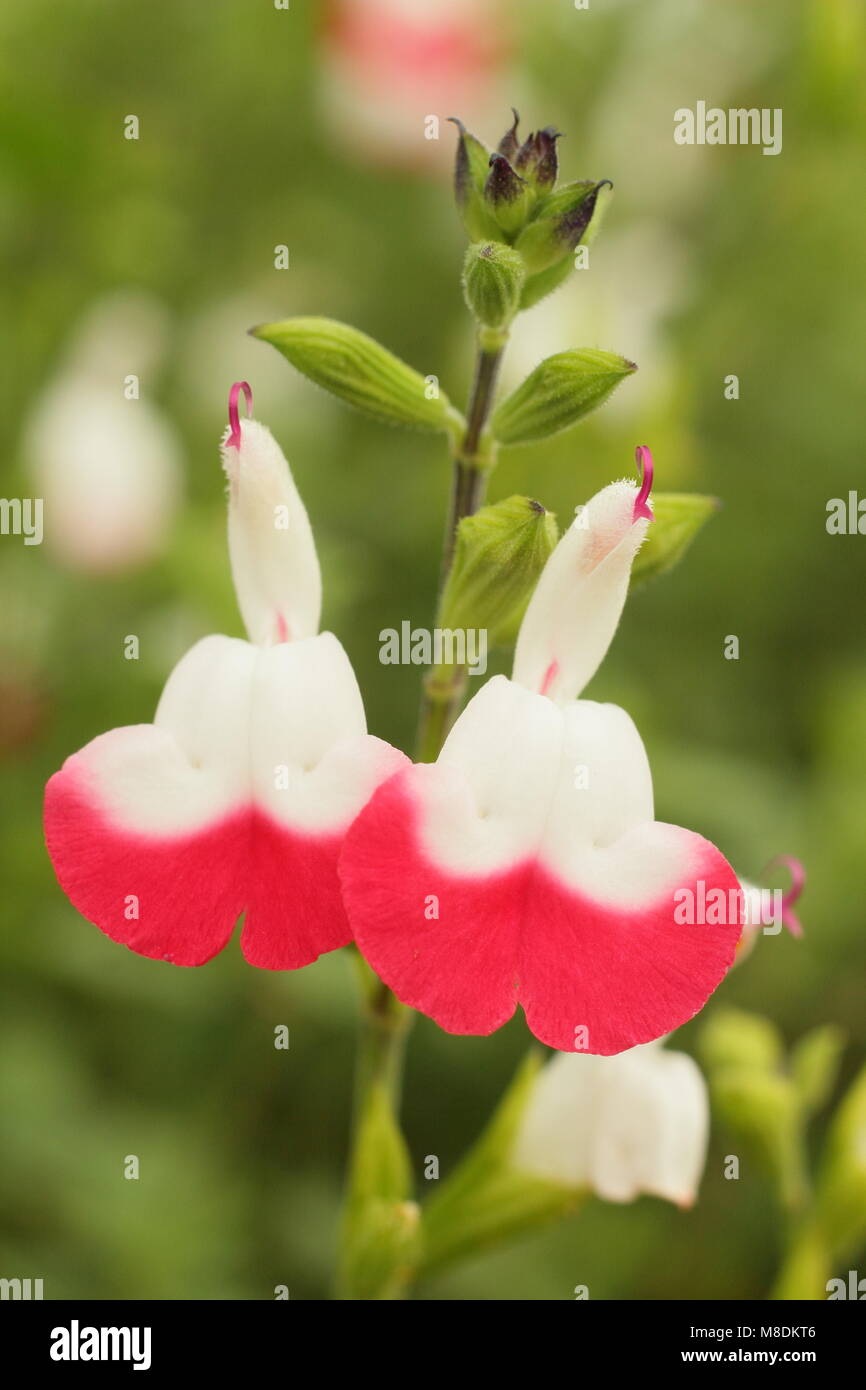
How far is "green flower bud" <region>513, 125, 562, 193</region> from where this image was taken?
773 mm

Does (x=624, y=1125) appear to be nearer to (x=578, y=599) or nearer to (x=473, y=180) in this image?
(x=578, y=599)

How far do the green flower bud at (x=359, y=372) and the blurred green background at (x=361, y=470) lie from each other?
0.60 metres

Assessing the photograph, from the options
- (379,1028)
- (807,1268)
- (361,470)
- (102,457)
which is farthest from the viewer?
(361,470)

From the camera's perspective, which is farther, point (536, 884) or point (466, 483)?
point (466, 483)

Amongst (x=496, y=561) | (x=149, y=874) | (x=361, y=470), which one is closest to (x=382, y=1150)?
(x=149, y=874)

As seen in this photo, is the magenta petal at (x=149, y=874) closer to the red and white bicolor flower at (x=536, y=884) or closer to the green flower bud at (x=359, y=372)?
the red and white bicolor flower at (x=536, y=884)

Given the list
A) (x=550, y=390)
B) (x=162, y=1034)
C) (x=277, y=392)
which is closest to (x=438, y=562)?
(x=277, y=392)

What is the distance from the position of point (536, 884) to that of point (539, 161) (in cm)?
38

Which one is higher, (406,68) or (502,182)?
(406,68)

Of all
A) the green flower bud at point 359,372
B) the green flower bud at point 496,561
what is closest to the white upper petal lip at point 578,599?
the green flower bud at point 496,561

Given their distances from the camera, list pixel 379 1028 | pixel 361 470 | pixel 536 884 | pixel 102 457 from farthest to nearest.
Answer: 1. pixel 361 470
2. pixel 102 457
3. pixel 379 1028
4. pixel 536 884

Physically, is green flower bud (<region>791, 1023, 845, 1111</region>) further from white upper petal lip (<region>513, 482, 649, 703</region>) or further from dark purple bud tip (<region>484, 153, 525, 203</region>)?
dark purple bud tip (<region>484, 153, 525, 203</region>)

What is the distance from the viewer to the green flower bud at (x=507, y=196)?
75 cm

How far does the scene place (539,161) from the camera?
773mm
